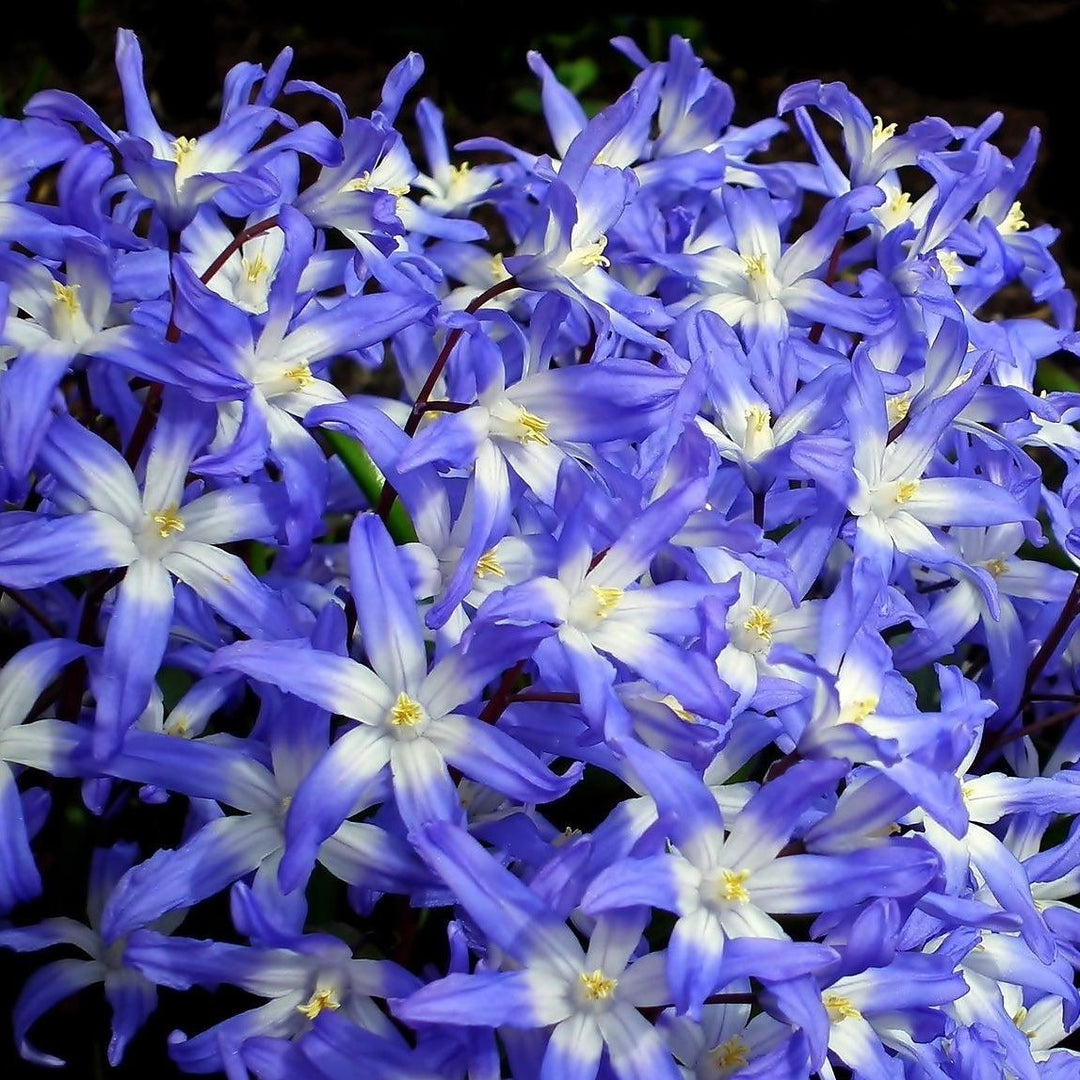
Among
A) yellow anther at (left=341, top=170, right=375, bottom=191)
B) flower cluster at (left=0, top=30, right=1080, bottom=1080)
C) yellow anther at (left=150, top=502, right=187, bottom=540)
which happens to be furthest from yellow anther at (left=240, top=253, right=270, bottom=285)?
yellow anther at (left=150, top=502, right=187, bottom=540)

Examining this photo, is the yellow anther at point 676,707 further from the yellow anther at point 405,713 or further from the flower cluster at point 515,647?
the yellow anther at point 405,713

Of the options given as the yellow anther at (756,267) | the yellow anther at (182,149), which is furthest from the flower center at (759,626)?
the yellow anther at (182,149)

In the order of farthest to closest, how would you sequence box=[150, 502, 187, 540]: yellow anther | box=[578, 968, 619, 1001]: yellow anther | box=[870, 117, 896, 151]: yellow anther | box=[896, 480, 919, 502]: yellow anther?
1. box=[870, 117, 896, 151]: yellow anther
2. box=[896, 480, 919, 502]: yellow anther
3. box=[150, 502, 187, 540]: yellow anther
4. box=[578, 968, 619, 1001]: yellow anther

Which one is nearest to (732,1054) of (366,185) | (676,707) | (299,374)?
(676,707)

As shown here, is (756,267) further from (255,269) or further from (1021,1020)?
(1021,1020)

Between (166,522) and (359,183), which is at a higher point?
(359,183)

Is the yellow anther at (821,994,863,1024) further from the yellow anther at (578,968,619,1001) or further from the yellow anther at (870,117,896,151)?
the yellow anther at (870,117,896,151)
